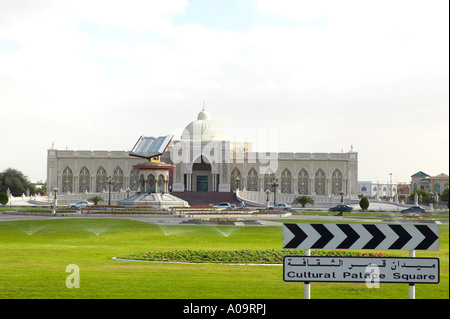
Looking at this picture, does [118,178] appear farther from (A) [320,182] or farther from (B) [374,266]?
(B) [374,266]

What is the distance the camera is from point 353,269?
7211 mm

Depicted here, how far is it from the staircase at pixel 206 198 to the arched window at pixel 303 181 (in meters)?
18.7

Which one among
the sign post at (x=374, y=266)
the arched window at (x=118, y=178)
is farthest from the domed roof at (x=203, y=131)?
the sign post at (x=374, y=266)

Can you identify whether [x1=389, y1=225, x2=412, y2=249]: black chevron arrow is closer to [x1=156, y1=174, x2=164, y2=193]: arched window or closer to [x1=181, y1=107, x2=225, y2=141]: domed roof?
[x1=156, y1=174, x2=164, y2=193]: arched window

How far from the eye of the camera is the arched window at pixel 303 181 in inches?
3423

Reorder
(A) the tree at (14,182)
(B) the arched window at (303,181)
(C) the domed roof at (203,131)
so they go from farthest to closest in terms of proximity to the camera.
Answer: (A) the tree at (14,182) → (B) the arched window at (303,181) → (C) the domed roof at (203,131)

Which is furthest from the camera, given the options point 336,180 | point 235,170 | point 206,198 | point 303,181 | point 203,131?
point 303,181

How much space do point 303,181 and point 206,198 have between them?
22887 mm

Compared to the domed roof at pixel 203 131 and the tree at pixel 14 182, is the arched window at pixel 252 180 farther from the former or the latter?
the tree at pixel 14 182

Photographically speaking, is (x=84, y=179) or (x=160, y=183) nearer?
(x=160, y=183)

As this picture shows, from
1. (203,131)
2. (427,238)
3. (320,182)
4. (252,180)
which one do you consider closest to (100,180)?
(203,131)

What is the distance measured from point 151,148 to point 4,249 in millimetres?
37281

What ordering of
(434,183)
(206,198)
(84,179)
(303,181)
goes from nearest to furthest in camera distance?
(206,198) → (84,179) → (303,181) → (434,183)
